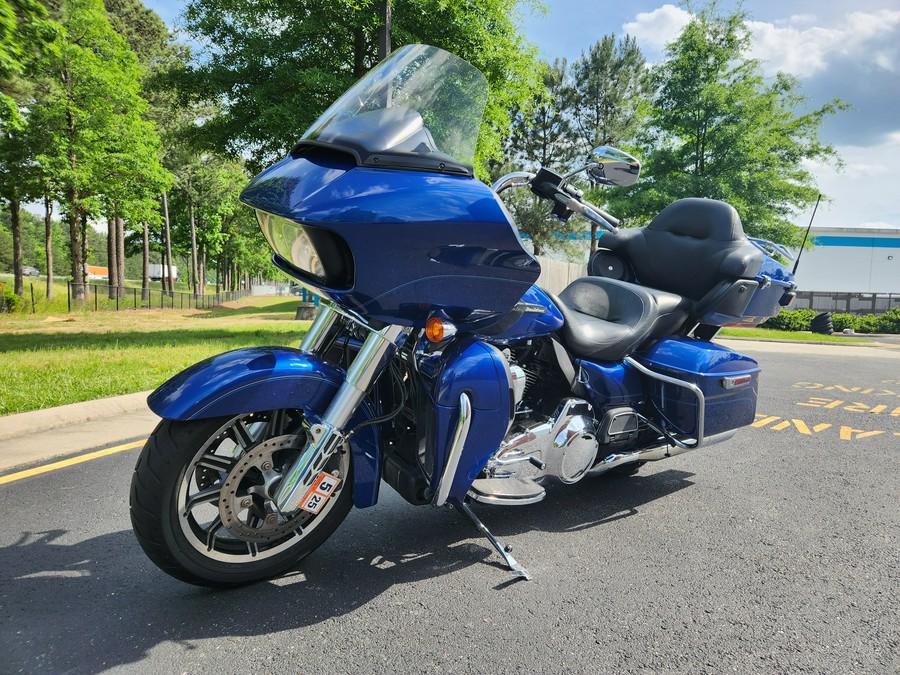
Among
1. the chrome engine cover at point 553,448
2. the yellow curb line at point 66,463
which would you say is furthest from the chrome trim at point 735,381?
the yellow curb line at point 66,463

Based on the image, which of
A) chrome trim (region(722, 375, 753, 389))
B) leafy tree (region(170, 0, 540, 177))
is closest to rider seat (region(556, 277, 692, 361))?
chrome trim (region(722, 375, 753, 389))

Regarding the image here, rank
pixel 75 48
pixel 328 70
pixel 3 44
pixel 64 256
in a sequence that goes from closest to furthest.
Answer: pixel 3 44 → pixel 328 70 → pixel 75 48 → pixel 64 256

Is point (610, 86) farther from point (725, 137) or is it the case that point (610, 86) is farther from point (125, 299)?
point (125, 299)

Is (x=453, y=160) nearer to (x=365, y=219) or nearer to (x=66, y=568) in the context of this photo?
(x=365, y=219)

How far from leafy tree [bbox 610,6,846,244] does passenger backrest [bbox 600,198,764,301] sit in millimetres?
17916

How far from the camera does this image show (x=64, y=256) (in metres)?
91.3

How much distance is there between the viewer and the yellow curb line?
3594 mm

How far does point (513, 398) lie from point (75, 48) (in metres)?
22.5

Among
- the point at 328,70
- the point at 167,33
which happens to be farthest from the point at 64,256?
the point at 328,70

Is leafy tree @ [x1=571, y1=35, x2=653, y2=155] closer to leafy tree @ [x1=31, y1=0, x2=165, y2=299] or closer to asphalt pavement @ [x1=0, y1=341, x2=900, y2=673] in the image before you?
leafy tree @ [x1=31, y1=0, x2=165, y2=299]

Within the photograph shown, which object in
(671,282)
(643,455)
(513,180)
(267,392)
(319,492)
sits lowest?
(643,455)

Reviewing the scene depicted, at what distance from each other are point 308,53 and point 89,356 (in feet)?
27.4

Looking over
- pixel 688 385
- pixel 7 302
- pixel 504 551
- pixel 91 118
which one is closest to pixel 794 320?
pixel 688 385

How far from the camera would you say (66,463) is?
Answer: 3.92 m
